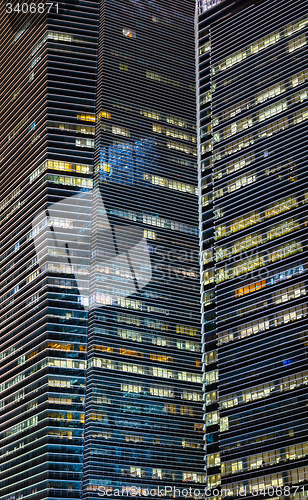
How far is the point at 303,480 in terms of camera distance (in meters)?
174

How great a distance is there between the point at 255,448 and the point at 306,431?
52.0ft

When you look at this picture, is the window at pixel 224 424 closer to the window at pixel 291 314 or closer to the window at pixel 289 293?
the window at pixel 291 314

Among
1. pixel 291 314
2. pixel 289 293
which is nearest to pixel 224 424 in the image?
pixel 291 314

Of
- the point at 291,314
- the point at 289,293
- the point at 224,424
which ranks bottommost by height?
the point at 224,424

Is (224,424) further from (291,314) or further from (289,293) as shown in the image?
(289,293)

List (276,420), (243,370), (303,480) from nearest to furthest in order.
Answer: (303,480)
(276,420)
(243,370)

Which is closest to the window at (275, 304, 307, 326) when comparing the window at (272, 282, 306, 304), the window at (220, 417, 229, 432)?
the window at (272, 282, 306, 304)

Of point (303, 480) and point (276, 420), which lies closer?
point (303, 480)

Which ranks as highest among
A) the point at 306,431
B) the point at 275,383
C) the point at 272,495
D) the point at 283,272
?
the point at 283,272

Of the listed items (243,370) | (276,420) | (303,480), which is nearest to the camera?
(303,480)

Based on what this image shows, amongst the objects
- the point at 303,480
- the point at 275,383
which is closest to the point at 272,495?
the point at 303,480

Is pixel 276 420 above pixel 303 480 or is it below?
above

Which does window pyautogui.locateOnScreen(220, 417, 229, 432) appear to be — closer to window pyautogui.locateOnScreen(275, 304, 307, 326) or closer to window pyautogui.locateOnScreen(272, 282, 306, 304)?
window pyautogui.locateOnScreen(275, 304, 307, 326)

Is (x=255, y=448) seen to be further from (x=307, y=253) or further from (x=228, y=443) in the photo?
(x=307, y=253)
